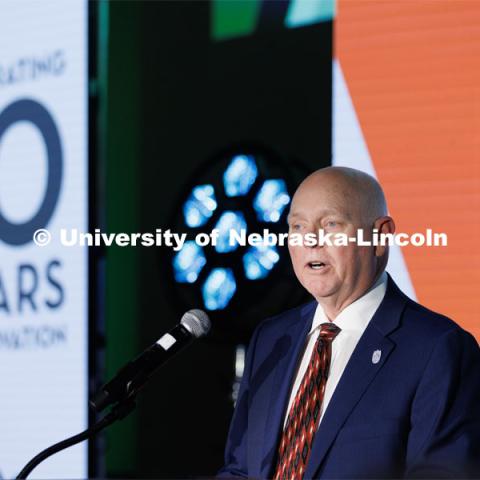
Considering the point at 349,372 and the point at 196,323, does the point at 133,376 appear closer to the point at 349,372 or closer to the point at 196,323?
the point at 196,323

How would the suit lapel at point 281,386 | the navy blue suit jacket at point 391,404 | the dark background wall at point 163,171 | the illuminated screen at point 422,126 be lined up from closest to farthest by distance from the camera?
1. the navy blue suit jacket at point 391,404
2. the suit lapel at point 281,386
3. the illuminated screen at point 422,126
4. the dark background wall at point 163,171

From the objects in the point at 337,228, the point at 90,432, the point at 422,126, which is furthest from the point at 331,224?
the point at 422,126

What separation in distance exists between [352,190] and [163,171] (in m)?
4.84

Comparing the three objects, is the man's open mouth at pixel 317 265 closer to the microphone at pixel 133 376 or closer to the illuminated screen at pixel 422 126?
the microphone at pixel 133 376

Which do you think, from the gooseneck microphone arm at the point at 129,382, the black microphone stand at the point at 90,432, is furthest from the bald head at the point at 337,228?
the black microphone stand at the point at 90,432

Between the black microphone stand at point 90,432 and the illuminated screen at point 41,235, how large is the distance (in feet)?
6.99

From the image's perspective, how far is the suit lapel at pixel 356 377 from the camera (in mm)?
2141

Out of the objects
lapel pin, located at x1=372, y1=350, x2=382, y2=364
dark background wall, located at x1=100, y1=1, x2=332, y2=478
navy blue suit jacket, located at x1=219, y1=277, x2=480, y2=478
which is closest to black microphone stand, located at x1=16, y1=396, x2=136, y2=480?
navy blue suit jacket, located at x1=219, y1=277, x2=480, y2=478

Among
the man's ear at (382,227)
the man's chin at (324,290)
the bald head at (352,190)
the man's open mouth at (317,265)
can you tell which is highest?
the bald head at (352,190)

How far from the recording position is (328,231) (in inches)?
90.2

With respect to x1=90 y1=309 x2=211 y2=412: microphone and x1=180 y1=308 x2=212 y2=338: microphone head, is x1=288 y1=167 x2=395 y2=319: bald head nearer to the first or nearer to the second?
x1=180 y1=308 x2=212 y2=338: microphone head

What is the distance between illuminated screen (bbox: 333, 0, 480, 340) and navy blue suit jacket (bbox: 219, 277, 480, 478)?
730 mm

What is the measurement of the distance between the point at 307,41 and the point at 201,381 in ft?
8.15

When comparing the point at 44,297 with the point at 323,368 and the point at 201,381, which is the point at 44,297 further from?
the point at 201,381
